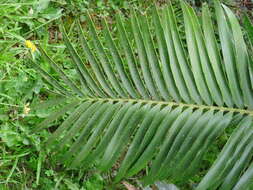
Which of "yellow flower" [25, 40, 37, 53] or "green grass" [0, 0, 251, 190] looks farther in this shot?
"yellow flower" [25, 40, 37, 53]

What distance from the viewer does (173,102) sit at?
4.82 ft

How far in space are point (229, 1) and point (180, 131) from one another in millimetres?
1833

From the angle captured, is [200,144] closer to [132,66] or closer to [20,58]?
[132,66]

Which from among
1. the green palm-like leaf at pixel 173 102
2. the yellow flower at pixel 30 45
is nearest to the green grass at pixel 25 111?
the yellow flower at pixel 30 45

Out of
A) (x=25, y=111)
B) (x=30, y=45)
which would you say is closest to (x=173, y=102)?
(x=25, y=111)

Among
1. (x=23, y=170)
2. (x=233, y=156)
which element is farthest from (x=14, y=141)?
(x=233, y=156)

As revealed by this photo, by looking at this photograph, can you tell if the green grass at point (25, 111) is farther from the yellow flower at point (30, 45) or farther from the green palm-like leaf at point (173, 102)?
the green palm-like leaf at point (173, 102)

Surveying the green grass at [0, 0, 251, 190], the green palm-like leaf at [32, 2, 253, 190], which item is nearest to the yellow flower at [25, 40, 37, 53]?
the green grass at [0, 0, 251, 190]

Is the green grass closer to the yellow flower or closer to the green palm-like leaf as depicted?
the yellow flower

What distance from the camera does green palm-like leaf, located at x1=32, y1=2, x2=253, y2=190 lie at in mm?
1315

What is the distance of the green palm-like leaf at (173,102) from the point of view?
132cm

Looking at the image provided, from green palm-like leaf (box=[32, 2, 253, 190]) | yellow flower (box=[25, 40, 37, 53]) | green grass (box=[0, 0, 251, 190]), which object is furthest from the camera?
yellow flower (box=[25, 40, 37, 53])

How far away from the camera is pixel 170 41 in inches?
56.2

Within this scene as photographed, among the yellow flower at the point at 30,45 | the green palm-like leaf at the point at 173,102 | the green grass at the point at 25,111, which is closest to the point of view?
the green palm-like leaf at the point at 173,102
